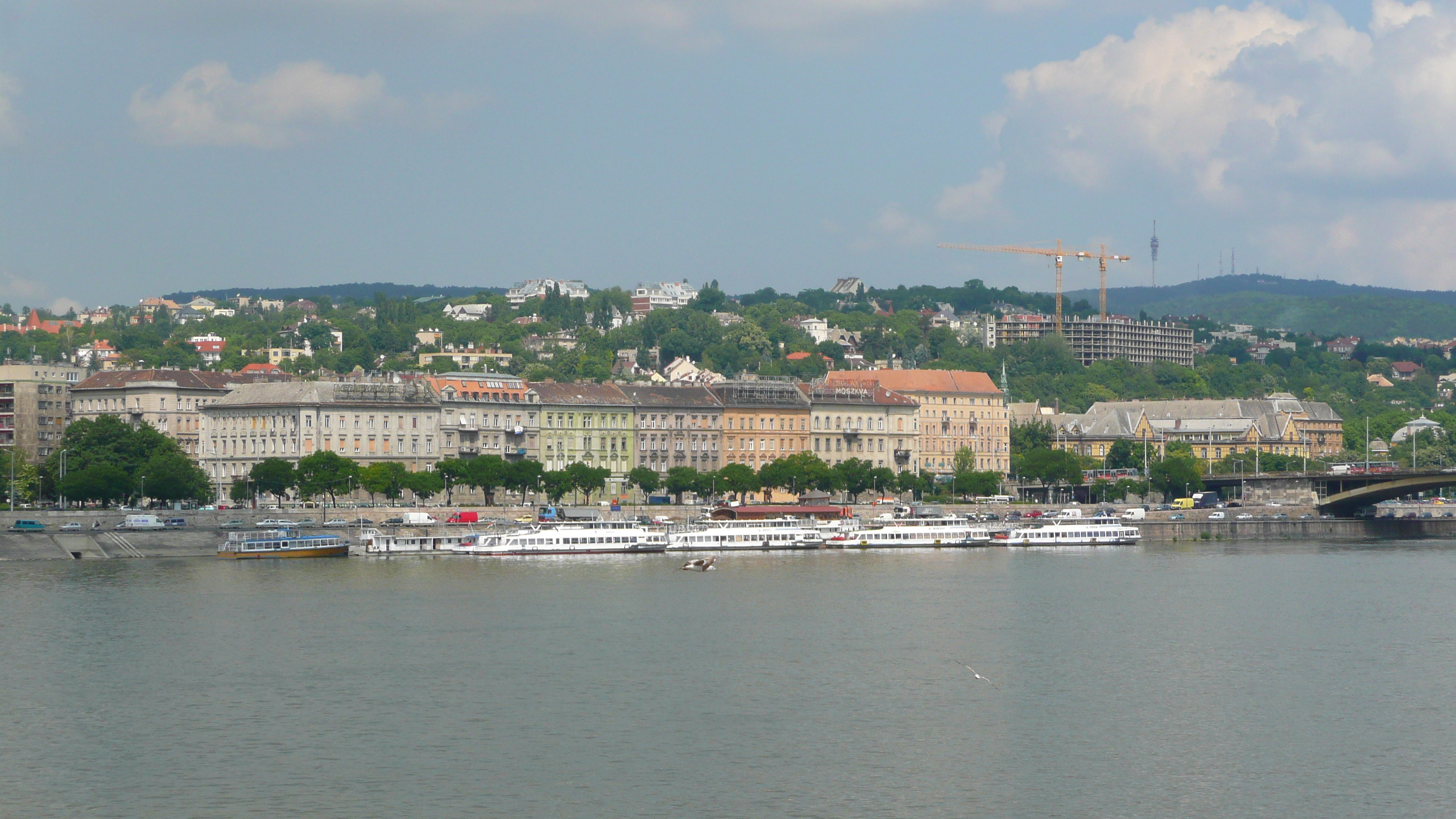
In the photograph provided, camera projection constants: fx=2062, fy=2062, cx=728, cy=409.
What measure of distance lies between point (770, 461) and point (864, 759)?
88384mm

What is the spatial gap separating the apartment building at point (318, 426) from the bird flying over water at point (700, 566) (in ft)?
117

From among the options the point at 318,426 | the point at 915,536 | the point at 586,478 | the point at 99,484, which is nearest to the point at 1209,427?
the point at 586,478

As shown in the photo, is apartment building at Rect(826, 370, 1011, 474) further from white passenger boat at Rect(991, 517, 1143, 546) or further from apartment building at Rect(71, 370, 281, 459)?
apartment building at Rect(71, 370, 281, 459)

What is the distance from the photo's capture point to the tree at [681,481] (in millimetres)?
110125

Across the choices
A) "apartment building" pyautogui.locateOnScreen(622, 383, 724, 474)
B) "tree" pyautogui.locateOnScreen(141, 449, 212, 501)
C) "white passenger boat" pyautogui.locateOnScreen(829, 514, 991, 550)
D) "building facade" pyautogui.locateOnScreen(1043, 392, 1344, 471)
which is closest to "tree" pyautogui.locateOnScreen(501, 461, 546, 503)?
"tree" pyautogui.locateOnScreen(141, 449, 212, 501)

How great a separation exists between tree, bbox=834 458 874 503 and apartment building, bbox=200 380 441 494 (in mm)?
22068

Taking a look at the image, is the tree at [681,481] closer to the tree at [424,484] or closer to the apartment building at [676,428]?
the apartment building at [676,428]

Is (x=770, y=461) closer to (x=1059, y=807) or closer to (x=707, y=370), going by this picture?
(x=707, y=370)

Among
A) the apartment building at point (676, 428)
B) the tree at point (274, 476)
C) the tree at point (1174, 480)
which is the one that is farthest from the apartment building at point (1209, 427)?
the tree at point (274, 476)

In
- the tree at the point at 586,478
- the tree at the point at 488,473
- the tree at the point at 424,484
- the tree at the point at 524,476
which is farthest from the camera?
the tree at the point at 586,478

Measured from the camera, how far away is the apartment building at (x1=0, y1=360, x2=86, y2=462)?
12306 cm

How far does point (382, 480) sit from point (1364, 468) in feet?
234

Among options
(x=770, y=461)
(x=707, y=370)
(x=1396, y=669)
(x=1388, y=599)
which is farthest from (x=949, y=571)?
(x=707, y=370)

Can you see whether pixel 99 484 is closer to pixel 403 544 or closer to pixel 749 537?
pixel 403 544
